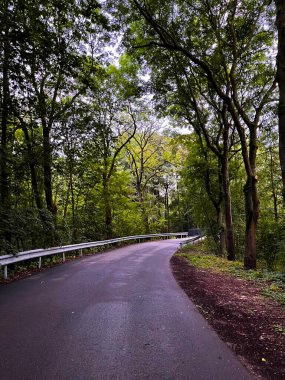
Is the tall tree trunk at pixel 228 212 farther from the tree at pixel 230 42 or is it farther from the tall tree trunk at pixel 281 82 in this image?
the tall tree trunk at pixel 281 82

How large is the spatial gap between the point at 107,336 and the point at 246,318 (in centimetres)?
265

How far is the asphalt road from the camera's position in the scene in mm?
3170

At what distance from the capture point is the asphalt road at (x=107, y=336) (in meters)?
3.17

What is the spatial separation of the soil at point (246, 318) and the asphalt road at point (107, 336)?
0.23m

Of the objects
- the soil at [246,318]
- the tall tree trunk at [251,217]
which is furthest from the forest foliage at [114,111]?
the soil at [246,318]

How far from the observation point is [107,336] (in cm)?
409

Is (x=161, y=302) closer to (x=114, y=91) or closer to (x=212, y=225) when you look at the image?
(x=212, y=225)

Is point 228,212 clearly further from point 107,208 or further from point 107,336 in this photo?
point 107,336

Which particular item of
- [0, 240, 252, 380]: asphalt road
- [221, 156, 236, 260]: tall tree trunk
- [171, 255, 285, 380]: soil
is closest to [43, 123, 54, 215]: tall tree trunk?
[0, 240, 252, 380]: asphalt road

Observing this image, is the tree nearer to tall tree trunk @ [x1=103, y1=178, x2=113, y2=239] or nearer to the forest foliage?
the forest foliage

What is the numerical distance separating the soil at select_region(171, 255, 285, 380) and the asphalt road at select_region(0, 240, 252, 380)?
23cm

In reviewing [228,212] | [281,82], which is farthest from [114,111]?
[281,82]

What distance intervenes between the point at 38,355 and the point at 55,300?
2.52 meters

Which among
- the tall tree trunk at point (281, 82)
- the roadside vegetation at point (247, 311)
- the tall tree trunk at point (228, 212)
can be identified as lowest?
the roadside vegetation at point (247, 311)
